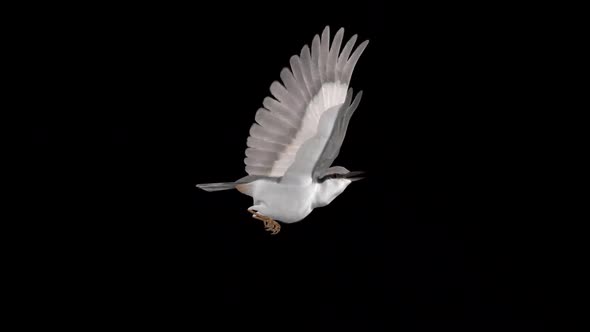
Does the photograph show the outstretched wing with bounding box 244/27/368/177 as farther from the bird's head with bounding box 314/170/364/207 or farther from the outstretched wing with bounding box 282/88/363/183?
the bird's head with bounding box 314/170/364/207

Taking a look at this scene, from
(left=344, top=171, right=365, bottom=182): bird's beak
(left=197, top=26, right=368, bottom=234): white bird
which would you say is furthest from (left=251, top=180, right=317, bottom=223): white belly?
(left=344, top=171, right=365, bottom=182): bird's beak

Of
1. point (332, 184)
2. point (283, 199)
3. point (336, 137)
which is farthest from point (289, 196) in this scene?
point (336, 137)

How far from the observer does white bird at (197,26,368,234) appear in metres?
2.73

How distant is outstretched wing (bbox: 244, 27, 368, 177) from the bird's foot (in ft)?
0.84

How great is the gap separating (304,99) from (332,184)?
1.04 feet

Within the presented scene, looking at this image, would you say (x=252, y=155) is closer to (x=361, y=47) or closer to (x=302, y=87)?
(x=302, y=87)

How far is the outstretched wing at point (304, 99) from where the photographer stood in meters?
2.73

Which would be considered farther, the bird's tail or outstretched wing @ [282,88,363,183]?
the bird's tail

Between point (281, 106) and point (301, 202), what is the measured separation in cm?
33

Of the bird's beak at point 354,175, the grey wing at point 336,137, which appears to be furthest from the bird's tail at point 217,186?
the bird's beak at point 354,175

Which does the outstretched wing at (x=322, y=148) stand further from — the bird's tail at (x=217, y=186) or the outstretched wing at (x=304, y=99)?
the bird's tail at (x=217, y=186)

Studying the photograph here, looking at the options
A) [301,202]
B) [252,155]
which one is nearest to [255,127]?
[252,155]

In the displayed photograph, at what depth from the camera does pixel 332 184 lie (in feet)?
9.52

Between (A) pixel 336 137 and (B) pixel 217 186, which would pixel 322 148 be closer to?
(A) pixel 336 137
